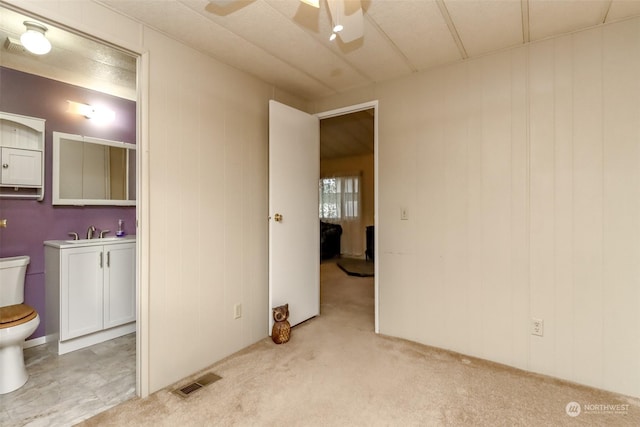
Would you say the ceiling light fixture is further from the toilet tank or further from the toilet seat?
the toilet seat

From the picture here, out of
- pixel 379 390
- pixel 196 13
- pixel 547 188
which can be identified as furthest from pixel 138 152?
pixel 547 188

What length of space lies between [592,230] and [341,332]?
6.59 feet

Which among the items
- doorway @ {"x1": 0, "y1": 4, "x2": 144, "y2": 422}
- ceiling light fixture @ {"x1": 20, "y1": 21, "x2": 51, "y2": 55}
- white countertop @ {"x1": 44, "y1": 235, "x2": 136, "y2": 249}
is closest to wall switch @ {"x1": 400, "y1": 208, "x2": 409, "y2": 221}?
doorway @ {"x1": 0, "y1": 4, "x2": 144, "y2": 422}

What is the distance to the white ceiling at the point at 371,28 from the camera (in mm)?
1708

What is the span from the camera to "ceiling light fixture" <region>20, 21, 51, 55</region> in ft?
6.19

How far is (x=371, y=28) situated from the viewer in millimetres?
1929

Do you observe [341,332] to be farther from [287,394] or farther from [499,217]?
[499,217]

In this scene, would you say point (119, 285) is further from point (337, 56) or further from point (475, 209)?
point (475, 209)

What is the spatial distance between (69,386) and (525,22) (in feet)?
12.0

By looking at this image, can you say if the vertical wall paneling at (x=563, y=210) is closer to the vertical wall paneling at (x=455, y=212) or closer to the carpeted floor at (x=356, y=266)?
the vertical wall paneling at (x=455, y=212)

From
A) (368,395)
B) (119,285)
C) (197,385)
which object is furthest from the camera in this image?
(119,285)

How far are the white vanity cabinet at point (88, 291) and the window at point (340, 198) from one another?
15.9 feet

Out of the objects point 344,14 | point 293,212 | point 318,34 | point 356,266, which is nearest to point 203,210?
point 293,212

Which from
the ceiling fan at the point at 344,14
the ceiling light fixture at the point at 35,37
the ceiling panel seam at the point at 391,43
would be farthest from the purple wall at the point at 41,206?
the ceiling panel seam at the point at 391,43
